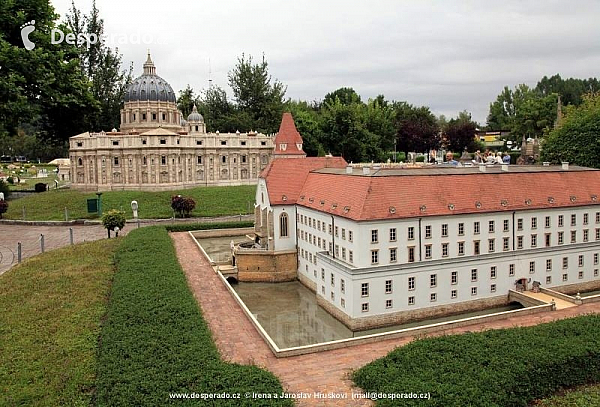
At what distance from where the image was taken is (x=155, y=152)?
209 ft

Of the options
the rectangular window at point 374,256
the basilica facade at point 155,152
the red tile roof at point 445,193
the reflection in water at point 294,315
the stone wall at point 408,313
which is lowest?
the reflection in water at point 294,315

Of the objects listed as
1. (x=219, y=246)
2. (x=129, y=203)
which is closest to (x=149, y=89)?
(x=129, y=203)

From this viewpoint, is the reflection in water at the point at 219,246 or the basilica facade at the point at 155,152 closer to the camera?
the reflection in water at the point at 219,246

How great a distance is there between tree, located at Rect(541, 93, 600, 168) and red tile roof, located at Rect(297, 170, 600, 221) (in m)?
16.8

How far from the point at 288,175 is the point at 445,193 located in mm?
12648

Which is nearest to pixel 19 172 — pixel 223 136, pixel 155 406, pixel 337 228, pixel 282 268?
pixel 223 136

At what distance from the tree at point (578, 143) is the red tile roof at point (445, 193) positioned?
16762 millimetres

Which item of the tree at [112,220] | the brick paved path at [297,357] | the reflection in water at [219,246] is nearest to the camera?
the brick paved path at [297,357]

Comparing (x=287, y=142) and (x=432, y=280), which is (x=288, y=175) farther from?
(x=432, y=280)

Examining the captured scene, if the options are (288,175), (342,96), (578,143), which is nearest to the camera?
(288,175)

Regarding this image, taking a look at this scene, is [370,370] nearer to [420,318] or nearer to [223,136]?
[420,318]

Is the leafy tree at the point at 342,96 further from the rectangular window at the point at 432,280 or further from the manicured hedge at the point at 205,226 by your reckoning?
the rectangular window at the point at 432,280

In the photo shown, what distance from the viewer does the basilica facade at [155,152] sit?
2506 inches

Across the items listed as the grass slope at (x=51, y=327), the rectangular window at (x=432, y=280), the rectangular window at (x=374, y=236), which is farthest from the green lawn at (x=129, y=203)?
the rectangular window at (x=432, y=280)
